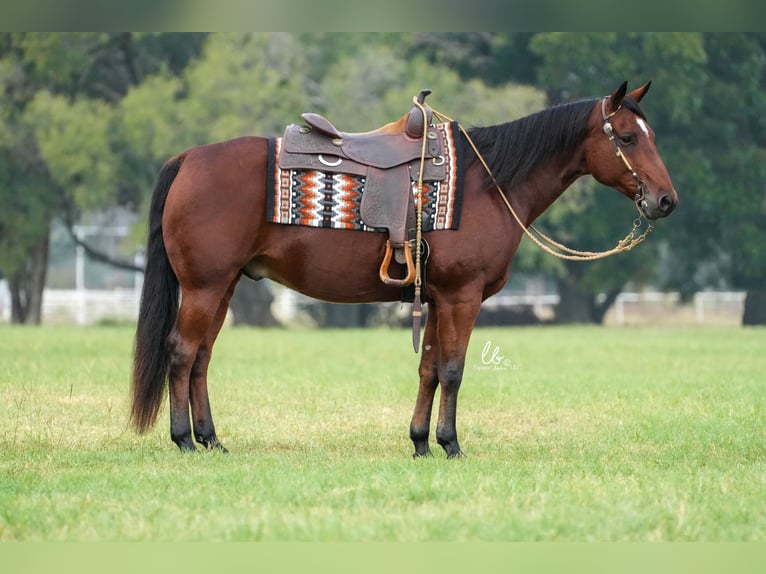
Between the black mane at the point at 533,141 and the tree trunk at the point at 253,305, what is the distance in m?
22.5

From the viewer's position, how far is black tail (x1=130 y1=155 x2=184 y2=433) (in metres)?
7.72

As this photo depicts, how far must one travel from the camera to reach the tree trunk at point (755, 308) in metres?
30.8

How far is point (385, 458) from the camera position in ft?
25.0

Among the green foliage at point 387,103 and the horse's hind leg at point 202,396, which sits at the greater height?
the green foliage at point 387,103

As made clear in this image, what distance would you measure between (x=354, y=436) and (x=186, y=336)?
1670mm

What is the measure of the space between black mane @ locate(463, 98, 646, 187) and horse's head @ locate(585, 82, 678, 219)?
129 millimetres

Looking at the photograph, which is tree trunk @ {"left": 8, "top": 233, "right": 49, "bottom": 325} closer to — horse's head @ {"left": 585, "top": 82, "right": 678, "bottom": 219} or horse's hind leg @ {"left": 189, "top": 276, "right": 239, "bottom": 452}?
horse's hind leg @ {"left": 189, "top": 276, "right": 239, "bottom": 452}

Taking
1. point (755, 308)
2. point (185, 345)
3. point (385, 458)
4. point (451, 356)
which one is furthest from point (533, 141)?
point (755, 308)

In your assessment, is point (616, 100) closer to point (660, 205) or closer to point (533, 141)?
point (533, 141)

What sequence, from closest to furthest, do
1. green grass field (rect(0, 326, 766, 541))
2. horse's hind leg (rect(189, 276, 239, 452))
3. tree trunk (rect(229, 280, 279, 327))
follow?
green grass field (rect(0, 326, 766, 541)) < horse's hind leg (rect(189, 276, 239, 452)) < tree trunk (rect(229, 280, 279, 327))

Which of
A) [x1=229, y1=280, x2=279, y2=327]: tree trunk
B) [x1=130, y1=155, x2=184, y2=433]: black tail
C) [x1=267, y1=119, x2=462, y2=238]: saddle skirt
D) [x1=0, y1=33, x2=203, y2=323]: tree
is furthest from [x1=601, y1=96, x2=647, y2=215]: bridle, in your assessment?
A: [x1=229, y1=280, x2=279, y2=327]: tree trunk

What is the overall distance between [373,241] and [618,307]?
3089 centimetres

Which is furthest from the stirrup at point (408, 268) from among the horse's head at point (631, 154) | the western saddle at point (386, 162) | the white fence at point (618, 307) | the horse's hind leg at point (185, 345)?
the white fence at point (618, 307)

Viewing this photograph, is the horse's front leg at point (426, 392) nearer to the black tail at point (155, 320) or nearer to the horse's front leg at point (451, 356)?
the horse's front leg at point (451, 356)
